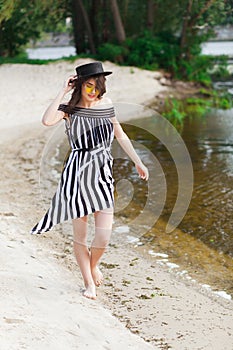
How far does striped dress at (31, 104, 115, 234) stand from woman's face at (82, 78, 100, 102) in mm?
86

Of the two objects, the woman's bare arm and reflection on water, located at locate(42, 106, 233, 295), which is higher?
the woman's bare arm

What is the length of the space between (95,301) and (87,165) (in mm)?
1070

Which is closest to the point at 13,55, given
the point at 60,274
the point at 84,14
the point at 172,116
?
the point at 84,14

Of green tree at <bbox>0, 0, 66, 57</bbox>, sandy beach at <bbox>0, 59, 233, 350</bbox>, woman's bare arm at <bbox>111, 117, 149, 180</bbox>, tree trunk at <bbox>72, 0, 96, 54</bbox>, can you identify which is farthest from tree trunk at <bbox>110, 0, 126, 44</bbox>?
woman's bare arm at <bbox>111, 117, 149, 180</bbox>

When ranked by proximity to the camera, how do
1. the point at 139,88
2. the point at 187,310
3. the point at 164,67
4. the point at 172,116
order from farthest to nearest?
1. the point at 164,67
2. the point at 139,88
3. the point at 172,116
4. the point at 187,310

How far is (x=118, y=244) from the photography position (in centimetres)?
670

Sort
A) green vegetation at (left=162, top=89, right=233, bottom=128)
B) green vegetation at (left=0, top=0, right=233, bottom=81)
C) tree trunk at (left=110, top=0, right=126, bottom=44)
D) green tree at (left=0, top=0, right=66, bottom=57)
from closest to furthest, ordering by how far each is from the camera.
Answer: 1. green vegetation at (left=162, top=89, right=233, bottom=128)
2. green vegetation at (left=0, top=0, right=233, bottom=81)
3. tree trunk at (left=110, top=0, right=126, bottom=44)
4. green tree at (left=0, top=0, right=66, bottom=57)

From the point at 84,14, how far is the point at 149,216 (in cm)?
1777

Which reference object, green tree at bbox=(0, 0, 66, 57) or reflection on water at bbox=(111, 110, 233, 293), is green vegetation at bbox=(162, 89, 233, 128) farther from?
green tree at bbox=(0, 0, 66, 57)

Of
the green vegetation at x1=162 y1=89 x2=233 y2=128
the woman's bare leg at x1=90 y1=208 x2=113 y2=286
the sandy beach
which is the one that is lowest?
the green vegetation at x1=162 y1=89 x2=233 y2=128

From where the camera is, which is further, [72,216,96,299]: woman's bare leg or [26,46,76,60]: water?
[26,46,76,60]: water

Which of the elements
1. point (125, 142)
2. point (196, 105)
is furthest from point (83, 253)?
point (196, 105)

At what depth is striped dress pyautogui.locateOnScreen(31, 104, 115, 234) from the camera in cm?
452

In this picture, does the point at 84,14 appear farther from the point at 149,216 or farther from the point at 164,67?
the point at 149,216
